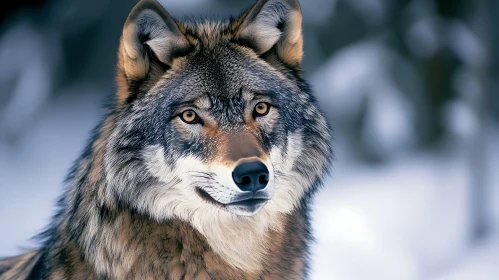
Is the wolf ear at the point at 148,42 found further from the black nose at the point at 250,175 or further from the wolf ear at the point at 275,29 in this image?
the black nose at the point at 250,175

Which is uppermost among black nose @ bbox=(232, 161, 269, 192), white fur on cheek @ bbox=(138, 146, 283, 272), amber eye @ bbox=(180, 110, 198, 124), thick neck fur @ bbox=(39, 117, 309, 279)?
amber eye @ bbox=(180, 110, 198, 124)

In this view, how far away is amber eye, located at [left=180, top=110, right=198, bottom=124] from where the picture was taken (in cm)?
312

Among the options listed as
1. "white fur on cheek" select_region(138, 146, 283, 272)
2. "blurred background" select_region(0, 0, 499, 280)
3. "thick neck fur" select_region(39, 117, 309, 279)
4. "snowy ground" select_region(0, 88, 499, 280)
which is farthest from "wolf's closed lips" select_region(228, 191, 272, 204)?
"blurred background" select_region(0, 0, 499, 280)

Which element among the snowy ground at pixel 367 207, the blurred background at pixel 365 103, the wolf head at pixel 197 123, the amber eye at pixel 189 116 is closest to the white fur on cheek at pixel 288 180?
the wolf head at pixel 197 123

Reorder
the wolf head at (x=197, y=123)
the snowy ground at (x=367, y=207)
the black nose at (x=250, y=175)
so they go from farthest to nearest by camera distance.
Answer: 1. the snowy ground at (x=367, y=207)
2. the wolf head at (x=197, y=123)
3. the black nose at (x=250, y=175)

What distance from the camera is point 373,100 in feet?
32.9

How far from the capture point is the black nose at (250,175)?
9.25ft

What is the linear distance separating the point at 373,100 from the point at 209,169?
24.3 ft

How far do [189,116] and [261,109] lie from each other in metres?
0.36

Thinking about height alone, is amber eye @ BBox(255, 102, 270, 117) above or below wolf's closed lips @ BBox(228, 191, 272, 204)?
above

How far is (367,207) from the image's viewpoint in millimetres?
9211

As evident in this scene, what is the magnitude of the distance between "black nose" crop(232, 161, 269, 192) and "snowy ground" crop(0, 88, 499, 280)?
4.21m

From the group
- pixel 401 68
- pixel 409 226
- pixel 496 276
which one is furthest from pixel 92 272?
pixel 401 68

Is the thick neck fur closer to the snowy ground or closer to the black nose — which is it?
the black nose
